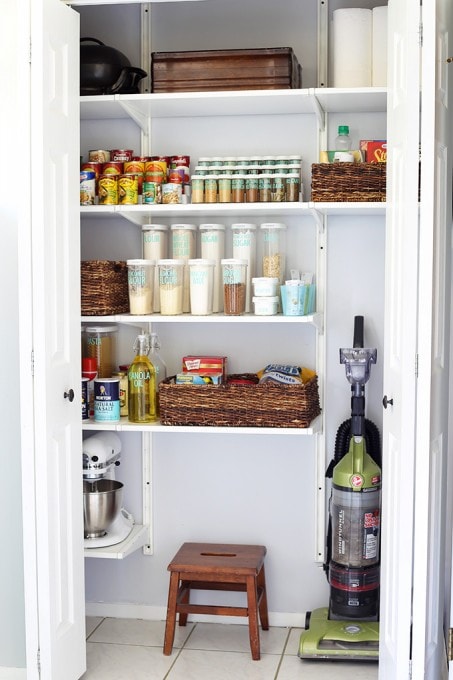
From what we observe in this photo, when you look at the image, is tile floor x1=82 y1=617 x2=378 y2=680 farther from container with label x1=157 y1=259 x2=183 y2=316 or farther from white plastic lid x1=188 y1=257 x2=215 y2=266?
white plastic lid x1=188 y1=257 x2=215 y2=266

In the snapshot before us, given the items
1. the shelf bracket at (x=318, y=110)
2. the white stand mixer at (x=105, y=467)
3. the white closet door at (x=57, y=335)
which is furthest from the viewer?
the white stand mixer at (x=105, y=467)

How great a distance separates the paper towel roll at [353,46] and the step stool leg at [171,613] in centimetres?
182

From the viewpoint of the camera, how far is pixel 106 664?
3.30 meters

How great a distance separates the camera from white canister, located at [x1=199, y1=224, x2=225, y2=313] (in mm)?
3406

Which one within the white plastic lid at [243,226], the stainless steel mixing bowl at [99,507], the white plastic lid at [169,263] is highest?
the white plastic lid at [243,226]

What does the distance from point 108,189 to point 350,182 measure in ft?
2.82

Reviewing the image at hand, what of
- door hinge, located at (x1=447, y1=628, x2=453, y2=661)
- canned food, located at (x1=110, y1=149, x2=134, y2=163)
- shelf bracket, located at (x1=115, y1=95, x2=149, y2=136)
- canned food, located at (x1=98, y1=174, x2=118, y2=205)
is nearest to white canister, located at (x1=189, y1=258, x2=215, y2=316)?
canned food, located at (x1=98, y1=174, x2=118, y2=205)

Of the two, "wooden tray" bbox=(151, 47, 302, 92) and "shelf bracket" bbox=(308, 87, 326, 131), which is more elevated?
"wooden tray" bbox=(151, 47, 302, 92)

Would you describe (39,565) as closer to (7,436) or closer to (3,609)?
(3,609)

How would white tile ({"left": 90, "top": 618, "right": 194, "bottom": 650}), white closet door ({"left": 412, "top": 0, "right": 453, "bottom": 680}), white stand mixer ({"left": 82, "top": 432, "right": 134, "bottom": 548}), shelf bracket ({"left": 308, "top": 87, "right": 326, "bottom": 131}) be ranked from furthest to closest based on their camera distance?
white tile ({"left": 90, "top": 618, "right": 194, "bottom": 650})
white stand mixer ({"left": 82, "top": 432, "right": 134, "bottom": 548})
shelf bracket ({"left": 308, "top": 87, "right": 326, "bottom": 131})
white closet door ({"left": 412, "top": 0, "right": 453, "bottom": 680})

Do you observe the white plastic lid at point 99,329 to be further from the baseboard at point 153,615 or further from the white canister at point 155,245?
the baseboard at point 153,615

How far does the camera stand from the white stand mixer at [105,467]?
339cm

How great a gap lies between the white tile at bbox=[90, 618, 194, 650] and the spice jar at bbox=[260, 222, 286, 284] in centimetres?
138

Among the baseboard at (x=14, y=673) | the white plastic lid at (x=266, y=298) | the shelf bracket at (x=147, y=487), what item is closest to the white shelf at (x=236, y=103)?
the white plastic lid at (x=266, y=298)
